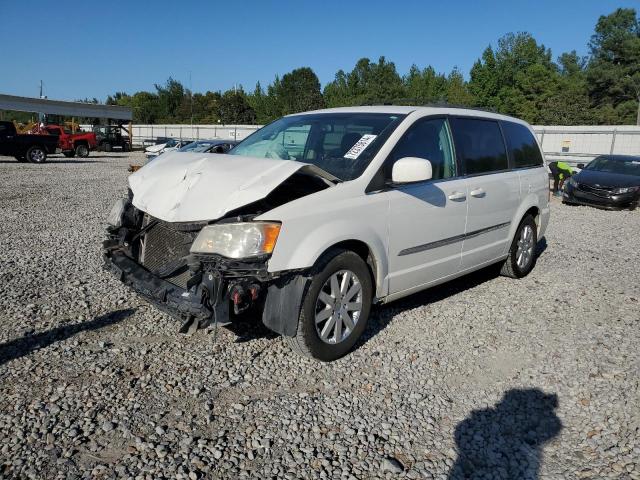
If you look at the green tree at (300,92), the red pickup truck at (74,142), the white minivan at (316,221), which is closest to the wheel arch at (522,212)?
the white minivan at (316,221)

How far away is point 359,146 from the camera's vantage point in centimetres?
413

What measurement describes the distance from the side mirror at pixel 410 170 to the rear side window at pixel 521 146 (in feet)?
7.51

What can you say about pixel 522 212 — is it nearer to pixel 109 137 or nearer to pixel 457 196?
pixel 457 196

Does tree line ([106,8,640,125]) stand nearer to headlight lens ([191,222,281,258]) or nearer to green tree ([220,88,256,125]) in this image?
green tree ([220,88,256,125])

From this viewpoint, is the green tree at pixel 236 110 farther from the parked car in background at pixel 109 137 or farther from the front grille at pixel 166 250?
the front grille at pixel 166 250

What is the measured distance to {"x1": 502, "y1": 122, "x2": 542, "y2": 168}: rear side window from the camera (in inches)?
225

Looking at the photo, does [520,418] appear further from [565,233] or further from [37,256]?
[565,233]

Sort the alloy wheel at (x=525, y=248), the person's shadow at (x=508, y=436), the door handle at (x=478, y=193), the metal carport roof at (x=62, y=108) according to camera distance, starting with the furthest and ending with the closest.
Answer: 1. the metal carport roof at (x=62, y=108)
2. the alloy wheel at (x=525, y=248)
3. the door handle at (x=478, y=193)
4. the person's shadow at (x=508, y=436)

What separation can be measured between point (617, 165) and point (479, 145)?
11.4 meters

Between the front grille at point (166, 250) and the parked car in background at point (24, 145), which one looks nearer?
the front grille at point (166, 250)

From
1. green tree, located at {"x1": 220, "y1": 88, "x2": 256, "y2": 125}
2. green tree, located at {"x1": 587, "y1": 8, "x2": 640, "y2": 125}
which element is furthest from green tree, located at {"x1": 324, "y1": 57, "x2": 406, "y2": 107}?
green tree, located at {"x1": 587, "y1": 8, "x2": 640, "y2": 125}

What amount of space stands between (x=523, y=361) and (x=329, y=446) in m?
1.92

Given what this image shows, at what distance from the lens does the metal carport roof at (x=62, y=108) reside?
35.8 meters

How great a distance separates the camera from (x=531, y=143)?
6.23 meters
